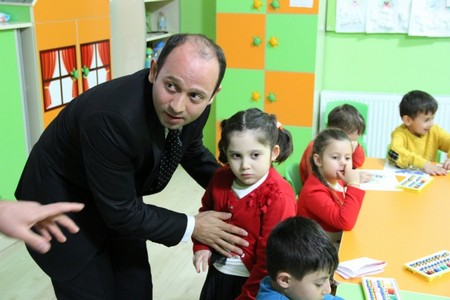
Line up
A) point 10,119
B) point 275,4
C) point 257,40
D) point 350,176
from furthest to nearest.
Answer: point 257,40 → point 275,4 → point 10,119 → point 350,176

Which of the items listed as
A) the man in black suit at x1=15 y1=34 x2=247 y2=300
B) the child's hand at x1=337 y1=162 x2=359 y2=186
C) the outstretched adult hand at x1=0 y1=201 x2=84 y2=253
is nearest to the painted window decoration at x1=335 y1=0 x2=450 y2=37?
the child's hand at x1=337 y1=162 x2=359 y2=186

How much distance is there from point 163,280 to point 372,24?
Answer: 2576mm

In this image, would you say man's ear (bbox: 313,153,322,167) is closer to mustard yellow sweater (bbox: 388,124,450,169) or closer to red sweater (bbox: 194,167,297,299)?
red sweater (bbox: 194,167,297,299)

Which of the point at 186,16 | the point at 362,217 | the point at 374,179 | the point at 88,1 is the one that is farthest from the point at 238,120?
the point at 186,16

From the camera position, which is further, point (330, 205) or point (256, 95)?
point (256, 95)

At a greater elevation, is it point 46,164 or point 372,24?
point 372,24

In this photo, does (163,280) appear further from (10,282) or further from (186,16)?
(186,16)

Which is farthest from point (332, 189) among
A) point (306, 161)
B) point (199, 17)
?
point (199, 17)

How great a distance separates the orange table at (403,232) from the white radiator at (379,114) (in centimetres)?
183

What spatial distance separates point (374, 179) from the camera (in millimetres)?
2426

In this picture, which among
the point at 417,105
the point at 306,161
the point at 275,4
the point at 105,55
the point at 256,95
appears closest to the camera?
the point at 306,161

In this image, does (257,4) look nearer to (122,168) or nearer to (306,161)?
(306,161)

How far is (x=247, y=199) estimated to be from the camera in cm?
158

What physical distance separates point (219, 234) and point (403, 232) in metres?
0.72
